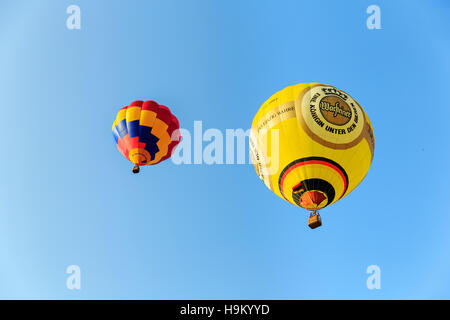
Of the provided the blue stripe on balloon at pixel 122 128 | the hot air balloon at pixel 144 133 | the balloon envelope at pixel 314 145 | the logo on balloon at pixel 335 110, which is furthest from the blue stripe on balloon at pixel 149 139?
the logo on balloon at pixel 335 110

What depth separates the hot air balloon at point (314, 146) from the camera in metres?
7.93

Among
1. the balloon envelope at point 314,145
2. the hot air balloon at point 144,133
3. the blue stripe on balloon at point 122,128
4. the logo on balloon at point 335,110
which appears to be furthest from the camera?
the blue stripe on balloon at point 122,128

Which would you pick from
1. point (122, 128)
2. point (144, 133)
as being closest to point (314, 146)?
point (144, 133)

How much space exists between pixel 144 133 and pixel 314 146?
269 inches

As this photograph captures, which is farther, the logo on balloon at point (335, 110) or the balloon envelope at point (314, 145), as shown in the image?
the logo on balloon at point (335, 110)

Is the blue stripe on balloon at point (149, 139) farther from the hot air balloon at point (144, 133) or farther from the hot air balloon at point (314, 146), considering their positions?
the hot air balloon at point (314, 146)

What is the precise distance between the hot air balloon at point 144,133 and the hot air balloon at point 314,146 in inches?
202

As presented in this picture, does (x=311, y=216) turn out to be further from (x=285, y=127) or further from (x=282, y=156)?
(x=285, y=127)

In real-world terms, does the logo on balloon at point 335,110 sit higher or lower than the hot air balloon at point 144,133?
lower

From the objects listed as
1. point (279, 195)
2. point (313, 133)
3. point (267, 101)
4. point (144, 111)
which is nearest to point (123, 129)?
point (144, 111)

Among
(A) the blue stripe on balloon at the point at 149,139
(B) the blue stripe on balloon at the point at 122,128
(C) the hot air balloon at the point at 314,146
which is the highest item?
(B) the blue stripe on balloon at the point at 122,128

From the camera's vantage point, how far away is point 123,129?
12.5 metres

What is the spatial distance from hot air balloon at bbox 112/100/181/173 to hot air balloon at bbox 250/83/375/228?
5.13m

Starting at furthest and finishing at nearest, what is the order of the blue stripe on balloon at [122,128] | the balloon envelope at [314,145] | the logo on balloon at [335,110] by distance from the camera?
1. the blue stripe on balloon at [122,128]
2. the logo on balloon at [335,110]
3. the balloon envelope at [314,145]
